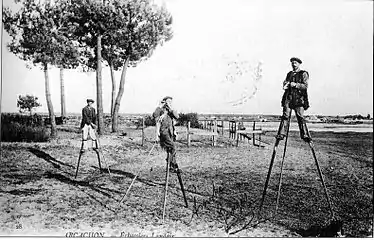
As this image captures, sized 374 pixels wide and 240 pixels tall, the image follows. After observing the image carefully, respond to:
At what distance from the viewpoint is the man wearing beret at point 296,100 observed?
A: 2.82 meters

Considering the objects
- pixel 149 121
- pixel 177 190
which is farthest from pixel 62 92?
pixel 177 190

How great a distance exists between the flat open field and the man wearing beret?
0.14 meters

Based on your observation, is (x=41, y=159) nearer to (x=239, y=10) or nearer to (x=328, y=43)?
(x=239, y=10)

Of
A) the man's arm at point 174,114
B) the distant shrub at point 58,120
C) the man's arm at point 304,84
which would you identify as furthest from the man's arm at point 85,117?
the man's arm at point 304,84

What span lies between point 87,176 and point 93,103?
565 millimetres

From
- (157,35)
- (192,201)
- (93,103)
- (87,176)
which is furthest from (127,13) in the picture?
(192,201)

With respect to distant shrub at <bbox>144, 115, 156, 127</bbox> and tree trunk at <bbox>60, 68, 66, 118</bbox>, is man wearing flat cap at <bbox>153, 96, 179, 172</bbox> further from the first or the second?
tree trunk at <bbox>60, 68, 66, 118</bbox>

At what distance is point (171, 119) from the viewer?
2.71m

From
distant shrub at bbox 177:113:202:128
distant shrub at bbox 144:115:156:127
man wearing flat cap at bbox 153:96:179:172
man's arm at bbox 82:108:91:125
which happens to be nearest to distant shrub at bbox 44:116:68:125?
man's arm at bbox 82:108:91:125

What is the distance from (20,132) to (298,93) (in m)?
2.15

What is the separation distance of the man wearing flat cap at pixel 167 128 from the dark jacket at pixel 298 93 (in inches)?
34.0

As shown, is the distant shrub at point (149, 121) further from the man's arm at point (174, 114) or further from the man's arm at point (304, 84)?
the man's arm at point (304, 84)

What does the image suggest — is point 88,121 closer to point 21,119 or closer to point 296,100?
point 21,119

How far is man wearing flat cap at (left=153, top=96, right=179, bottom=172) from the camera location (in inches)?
106
